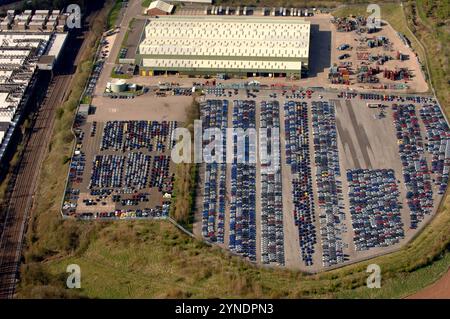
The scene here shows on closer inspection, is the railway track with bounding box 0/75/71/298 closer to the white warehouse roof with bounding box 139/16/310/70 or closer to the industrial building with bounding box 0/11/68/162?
the industrial building with bounding box 0/11/68/162

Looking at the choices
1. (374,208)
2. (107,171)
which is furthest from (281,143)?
(107,171)

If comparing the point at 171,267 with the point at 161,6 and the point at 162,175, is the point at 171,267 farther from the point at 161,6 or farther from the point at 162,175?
the point at 161,6

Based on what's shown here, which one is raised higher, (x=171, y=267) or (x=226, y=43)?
(x=226, y=43)

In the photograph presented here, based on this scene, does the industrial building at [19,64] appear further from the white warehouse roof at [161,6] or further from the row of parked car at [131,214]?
the row of parked car at [131,214]

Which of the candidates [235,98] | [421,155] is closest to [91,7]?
[235,98]

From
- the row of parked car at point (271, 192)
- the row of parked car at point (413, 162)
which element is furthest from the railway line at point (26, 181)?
the row of parked car at point (413, 162)

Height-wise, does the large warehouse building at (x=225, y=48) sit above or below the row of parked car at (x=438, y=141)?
above

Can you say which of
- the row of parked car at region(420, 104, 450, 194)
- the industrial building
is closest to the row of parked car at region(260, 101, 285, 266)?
the row of parked car at region(420, 104, 450, 194)
